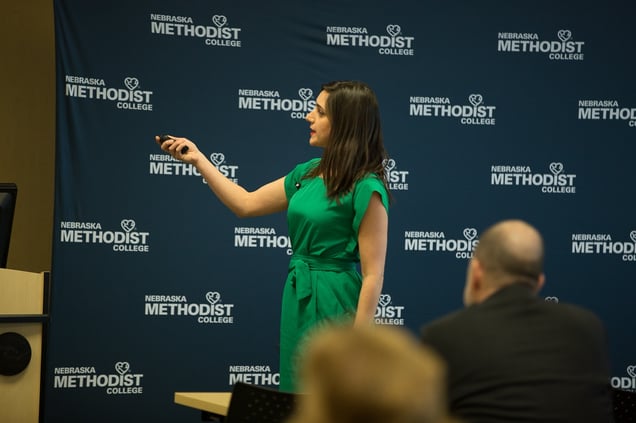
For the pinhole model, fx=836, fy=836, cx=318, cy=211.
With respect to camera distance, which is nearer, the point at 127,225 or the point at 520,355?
the point at 520,355

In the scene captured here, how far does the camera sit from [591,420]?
68.2 inches

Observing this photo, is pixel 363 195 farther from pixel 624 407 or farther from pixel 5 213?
pixel 5 213

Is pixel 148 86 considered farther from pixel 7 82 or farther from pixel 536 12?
pixel 536 12

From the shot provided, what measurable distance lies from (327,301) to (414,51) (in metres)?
2.97

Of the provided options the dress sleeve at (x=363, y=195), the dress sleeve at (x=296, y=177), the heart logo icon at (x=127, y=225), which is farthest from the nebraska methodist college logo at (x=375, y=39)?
the dress sleeve at (x=363, y=195)

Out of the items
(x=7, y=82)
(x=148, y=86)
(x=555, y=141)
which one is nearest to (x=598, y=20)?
(x=555, y=141)

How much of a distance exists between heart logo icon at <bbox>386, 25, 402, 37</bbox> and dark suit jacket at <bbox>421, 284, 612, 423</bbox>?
3.87m

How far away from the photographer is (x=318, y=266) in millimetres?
2873

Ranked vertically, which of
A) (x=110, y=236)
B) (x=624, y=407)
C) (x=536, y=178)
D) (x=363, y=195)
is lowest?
(x=624, y=407)

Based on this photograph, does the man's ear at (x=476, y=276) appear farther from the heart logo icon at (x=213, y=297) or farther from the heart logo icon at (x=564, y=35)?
the heart logo icon at (x=564, y=35)

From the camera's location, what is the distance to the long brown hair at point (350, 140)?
2.82 metres

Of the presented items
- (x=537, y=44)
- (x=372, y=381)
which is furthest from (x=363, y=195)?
(x=537, y=44)

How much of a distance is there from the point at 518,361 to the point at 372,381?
3.18 feet

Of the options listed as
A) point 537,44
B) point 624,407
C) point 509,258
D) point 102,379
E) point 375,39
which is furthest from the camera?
point 537,44
